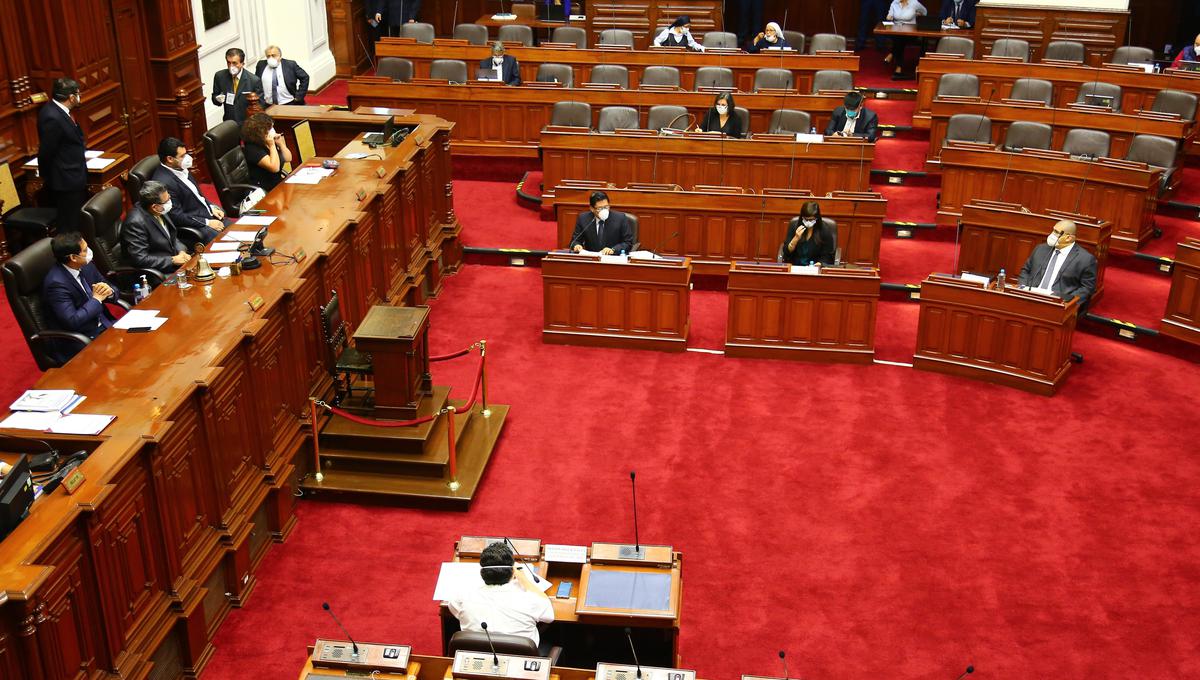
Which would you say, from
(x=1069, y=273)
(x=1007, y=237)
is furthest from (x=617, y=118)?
(x=1069, y=273)

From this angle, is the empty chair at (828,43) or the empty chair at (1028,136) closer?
the empty chair at (1028,136)

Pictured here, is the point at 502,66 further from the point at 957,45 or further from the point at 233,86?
the point at 957,45

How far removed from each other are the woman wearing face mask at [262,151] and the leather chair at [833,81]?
634 centimetres

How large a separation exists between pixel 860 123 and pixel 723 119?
4.72 ft

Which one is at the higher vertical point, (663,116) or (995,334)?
(663,116)

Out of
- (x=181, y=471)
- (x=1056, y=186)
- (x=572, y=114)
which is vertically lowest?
(x=181, y=471)

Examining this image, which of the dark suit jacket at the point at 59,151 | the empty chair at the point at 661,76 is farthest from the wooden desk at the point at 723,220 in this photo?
the dark suit jacket at the point at 59,151

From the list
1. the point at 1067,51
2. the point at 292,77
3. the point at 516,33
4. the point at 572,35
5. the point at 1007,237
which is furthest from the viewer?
the point at 516,33

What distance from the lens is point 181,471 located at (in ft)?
19.5

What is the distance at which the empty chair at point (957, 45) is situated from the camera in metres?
14.5

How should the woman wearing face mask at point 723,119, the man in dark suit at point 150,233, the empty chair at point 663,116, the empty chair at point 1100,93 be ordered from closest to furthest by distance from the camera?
the man in dark suit at point 150,233 < the woman wearing face mask at point 723,119 < the empty chair at point 663,116 < the empty chair at point 1100,93

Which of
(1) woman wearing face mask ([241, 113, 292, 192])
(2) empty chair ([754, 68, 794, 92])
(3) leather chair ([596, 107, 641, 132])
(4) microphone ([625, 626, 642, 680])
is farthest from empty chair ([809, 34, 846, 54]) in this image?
(4) microphone ([625, 626, 642, 680])

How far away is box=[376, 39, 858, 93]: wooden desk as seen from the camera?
13938mm

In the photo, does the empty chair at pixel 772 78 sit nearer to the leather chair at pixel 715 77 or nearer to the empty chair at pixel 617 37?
the leather chair at pixel 715 77
